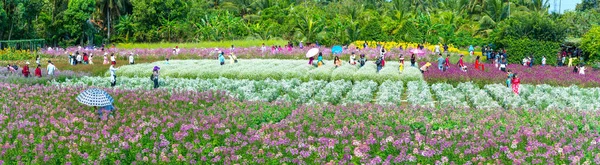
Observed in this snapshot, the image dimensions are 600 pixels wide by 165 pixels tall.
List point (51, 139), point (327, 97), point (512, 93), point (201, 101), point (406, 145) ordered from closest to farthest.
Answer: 1. point (406, 145)
2. point (51, 139)
3. point (201, 101)
4. point (327, 97)
5. point (512, 93)

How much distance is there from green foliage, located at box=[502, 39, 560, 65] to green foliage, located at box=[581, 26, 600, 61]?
1924mm

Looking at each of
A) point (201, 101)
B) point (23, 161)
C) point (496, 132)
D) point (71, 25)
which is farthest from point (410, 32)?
point (23, 161)

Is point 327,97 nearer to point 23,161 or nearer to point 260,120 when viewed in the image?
point 260,120

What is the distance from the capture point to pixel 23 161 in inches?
458

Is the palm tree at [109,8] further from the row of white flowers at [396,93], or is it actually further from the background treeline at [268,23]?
the row of white flowers at [396,93]

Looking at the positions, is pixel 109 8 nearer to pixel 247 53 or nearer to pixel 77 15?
pixel 77 15

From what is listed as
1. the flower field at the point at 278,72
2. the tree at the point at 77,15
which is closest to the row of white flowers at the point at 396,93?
the flower field at the point at 278,72

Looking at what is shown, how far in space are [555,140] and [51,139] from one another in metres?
9.72

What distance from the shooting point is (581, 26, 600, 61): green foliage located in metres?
36.4

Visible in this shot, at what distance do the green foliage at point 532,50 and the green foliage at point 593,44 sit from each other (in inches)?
75.7

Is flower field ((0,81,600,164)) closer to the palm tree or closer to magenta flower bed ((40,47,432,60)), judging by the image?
magenta flower bed ((40,47,432,60))

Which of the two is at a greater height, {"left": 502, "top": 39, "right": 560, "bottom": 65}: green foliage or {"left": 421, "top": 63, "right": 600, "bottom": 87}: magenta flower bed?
{"left": 502, "top": 39, "right": 560, "bottom": 65}: green foliage

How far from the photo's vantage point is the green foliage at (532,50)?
39062mm

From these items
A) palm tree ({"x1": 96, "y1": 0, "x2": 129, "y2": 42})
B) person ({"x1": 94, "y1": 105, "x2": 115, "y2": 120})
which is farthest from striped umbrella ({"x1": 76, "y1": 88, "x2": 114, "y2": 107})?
palm tree ({"x1": 96, "y1": 0, "x2": 129, "y2": 42})
